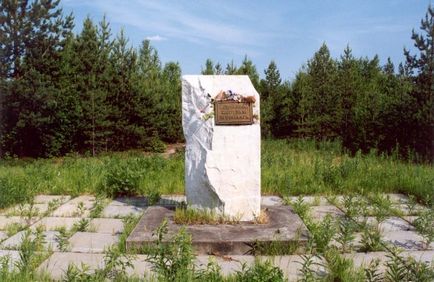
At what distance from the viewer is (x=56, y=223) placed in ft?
18.8

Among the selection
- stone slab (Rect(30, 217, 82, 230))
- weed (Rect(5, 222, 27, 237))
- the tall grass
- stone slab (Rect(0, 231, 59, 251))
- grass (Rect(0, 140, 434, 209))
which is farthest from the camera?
the tall grass

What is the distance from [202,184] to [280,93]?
1603cm

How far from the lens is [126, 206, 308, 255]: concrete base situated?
4.52 m

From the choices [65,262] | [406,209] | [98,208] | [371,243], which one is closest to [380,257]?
[371,243]

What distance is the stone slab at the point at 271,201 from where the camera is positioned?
6743 mm

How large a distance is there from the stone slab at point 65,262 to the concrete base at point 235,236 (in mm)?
427

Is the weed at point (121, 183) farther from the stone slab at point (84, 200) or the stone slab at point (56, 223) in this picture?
the stone slab at point (56, 223)

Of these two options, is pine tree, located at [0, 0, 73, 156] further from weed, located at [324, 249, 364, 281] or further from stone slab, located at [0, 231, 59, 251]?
weed, located at [324, 249, 364, 281]

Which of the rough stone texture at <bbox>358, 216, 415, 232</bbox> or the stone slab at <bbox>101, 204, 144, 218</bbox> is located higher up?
the stone slab at <bbox>101, 204, 144, 218</bbox>

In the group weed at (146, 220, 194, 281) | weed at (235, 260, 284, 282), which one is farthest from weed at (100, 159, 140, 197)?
weed at (235, 260, 284, 282)

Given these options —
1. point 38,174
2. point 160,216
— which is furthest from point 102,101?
point 160,216

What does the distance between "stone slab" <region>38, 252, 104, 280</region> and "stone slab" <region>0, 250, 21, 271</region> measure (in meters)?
0.23

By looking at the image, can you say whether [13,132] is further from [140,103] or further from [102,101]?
[140,103]

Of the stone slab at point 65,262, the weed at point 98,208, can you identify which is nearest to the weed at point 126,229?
the stone slab at point 65,262
